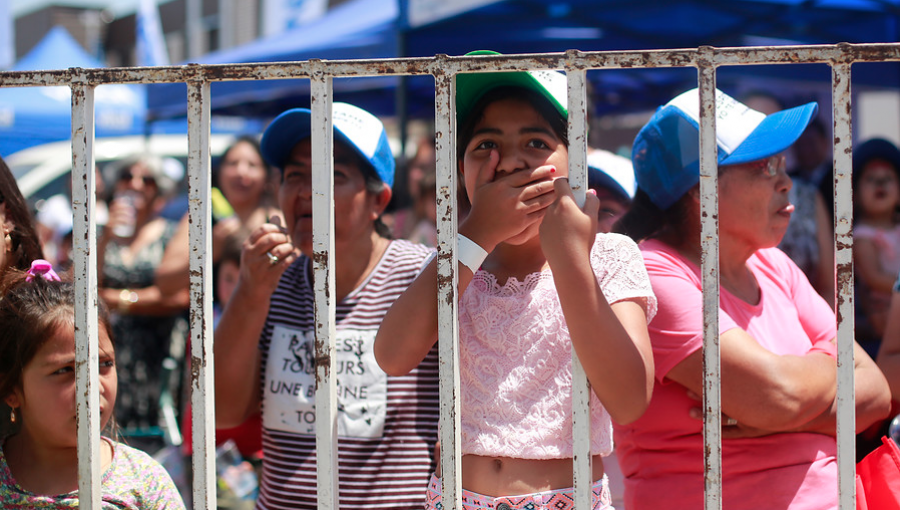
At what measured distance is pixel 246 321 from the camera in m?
2.03

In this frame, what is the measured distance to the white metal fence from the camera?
1255mm

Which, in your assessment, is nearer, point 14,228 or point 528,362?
point 528,362

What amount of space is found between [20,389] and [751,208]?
1.61 metres

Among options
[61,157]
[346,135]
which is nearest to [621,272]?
[346,135]

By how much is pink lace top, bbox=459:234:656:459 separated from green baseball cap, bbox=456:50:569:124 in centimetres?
30

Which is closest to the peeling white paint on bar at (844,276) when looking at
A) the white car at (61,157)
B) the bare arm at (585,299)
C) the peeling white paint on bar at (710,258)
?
the peeling white paint on bar at (710,258)

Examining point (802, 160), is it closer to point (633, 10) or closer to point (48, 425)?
point (633, 10)

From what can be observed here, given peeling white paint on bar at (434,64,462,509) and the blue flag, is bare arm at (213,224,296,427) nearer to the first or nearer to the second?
peeling white paint on bar at (434,64,462,509)

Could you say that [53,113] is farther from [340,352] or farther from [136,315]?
[340,352]

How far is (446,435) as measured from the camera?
4.37 feet

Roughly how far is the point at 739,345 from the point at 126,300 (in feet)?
13.3

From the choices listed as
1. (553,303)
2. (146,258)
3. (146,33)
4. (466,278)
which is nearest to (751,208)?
(553,303)

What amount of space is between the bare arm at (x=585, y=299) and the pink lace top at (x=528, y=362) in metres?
0.17

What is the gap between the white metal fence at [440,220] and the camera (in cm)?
125
